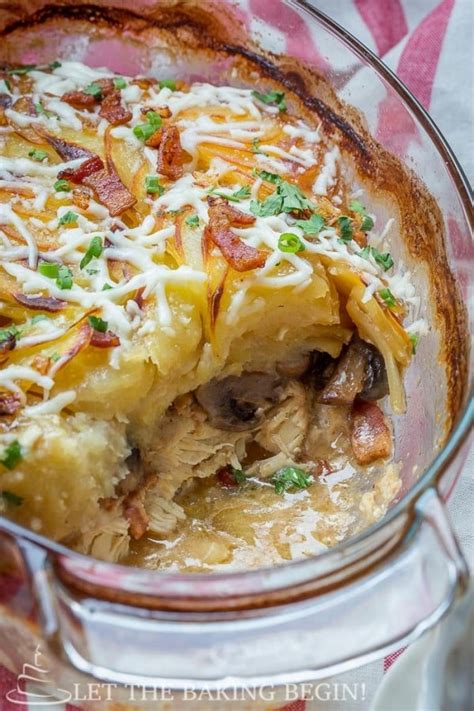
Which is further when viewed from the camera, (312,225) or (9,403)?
(312,225)

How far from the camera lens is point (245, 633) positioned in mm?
1503

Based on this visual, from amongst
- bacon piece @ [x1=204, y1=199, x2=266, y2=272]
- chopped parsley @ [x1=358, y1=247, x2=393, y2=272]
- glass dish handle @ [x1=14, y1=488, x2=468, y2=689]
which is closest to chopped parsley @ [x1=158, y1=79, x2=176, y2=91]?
bacon piece @ [x1=204, y1=199, x2=266, y2=272]

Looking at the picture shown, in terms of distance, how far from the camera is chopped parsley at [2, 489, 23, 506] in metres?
1.86

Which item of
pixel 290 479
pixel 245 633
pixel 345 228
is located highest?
pixel 345 228

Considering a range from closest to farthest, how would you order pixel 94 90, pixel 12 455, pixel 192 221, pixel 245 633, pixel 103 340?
1. pixel 245 633
2. pixel 12 455
3. pixel 103 340
4. pixel 192 221
5. pixel 94 90

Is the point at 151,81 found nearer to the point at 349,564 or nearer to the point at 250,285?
the point at 250,285

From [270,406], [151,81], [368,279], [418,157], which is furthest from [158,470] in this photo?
[151,81]

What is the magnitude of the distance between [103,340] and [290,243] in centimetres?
48

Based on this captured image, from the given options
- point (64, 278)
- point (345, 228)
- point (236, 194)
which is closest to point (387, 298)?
point (345, 228)

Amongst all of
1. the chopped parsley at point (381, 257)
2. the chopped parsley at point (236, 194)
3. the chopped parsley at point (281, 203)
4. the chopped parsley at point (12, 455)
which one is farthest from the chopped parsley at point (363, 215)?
the chopped parsley at point (12, 455)

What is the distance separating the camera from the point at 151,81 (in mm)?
2746

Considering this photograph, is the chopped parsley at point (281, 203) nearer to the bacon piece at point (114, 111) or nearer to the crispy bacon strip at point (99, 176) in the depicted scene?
the crispy bacon strip at point (99, 176)

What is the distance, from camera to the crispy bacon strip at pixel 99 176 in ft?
7.52

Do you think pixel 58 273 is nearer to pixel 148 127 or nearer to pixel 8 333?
pixel 8 333
